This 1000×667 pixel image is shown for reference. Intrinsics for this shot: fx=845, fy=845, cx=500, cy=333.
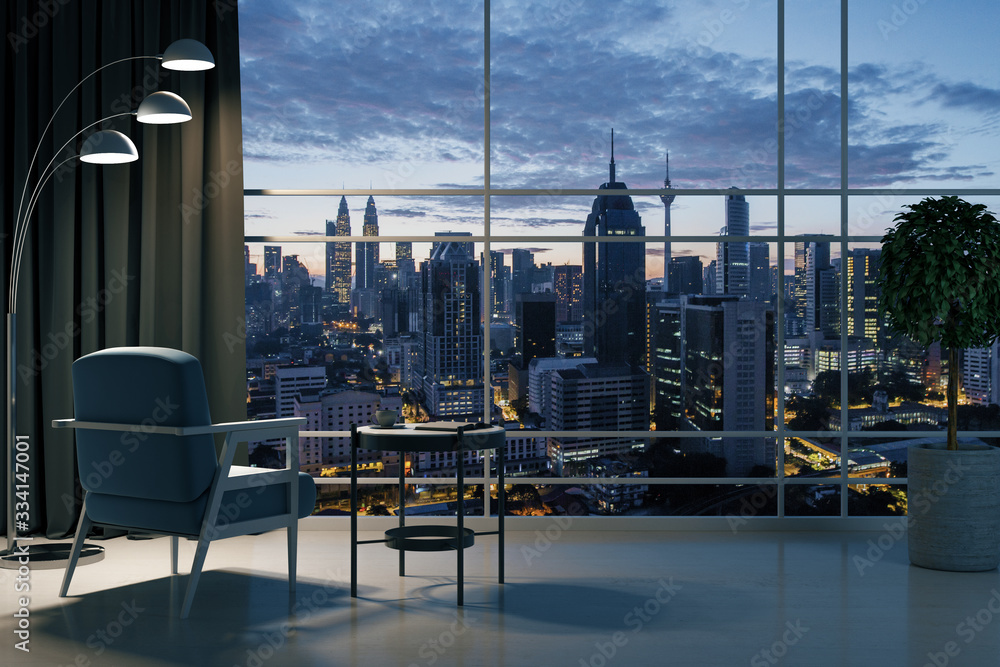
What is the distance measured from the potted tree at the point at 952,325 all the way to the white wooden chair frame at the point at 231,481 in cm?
269

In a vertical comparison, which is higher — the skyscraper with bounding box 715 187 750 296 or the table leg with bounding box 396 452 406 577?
the skyscraper with bounding box 715 187 750 296

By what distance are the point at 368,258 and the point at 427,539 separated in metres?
2.16

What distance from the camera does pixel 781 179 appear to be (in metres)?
4.47

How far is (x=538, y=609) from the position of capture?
3043 mm

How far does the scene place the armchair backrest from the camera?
2988 millimetres

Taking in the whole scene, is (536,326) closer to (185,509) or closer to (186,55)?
(186,55)

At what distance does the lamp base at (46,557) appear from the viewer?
12.2 ft

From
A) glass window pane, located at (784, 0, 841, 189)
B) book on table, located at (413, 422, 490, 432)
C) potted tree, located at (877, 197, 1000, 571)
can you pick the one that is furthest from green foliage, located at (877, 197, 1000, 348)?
book on table, located at (413, 422, 490, 432)

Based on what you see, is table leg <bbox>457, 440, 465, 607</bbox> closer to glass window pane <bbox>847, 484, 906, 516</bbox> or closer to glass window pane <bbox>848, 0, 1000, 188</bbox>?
glass window pane <bbox>847, 484, 906, 516</bbox>

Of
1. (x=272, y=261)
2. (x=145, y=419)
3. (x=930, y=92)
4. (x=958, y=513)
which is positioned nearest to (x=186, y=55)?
(x=272, y=261)

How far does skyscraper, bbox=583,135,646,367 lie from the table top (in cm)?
181

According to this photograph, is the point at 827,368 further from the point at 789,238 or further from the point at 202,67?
the point at 202,67

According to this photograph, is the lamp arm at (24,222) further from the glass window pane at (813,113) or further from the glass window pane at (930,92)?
the glass window pane at (930,92)

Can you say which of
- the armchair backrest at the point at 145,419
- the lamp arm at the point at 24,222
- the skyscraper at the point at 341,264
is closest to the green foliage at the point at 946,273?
the skyscraper at the point at 341,264
